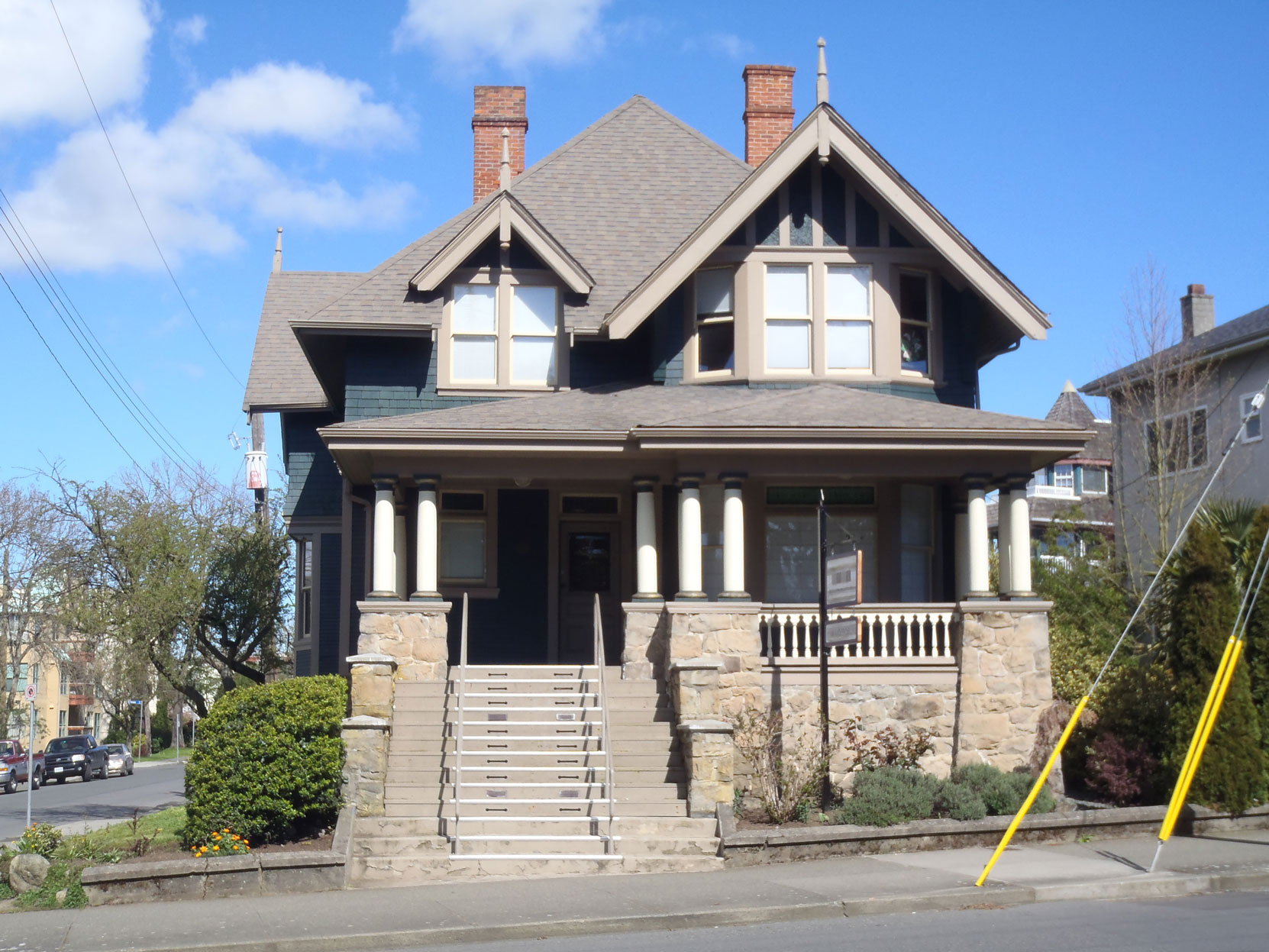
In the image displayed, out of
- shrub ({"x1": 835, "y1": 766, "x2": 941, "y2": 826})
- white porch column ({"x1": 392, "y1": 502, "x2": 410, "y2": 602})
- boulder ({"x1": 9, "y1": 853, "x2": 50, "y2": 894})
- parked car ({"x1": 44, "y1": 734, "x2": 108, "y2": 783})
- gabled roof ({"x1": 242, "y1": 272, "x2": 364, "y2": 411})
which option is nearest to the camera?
boulder ({"x1": 9, "y1": 853, "x2": 50, "y2": 894})

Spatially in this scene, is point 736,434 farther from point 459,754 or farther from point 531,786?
point 459,754

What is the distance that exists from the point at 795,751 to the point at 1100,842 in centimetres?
336

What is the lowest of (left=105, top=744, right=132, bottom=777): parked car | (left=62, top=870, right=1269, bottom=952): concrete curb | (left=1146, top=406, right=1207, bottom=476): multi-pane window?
(left=105, top=744, right=132, bottom=777): parked car

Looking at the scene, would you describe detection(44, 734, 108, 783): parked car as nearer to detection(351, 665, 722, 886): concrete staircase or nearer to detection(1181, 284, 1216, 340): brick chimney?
detection(351, 665, 722, 886): concrete staircase

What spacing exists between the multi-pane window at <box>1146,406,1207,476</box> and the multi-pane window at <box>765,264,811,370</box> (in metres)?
12.3

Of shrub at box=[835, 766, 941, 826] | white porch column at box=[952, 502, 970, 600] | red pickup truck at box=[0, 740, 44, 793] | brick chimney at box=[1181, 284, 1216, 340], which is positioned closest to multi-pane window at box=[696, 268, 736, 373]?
white porch column at box=[952, 502, 970, 600]

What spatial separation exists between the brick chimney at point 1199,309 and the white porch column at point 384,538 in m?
27.4

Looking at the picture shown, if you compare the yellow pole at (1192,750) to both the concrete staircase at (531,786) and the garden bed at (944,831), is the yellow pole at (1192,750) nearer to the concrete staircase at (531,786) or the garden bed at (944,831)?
the garden bed at (944,831)

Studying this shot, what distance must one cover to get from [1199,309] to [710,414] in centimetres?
2580

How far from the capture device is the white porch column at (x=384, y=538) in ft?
53.5

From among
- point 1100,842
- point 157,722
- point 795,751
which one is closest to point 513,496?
point 795,751

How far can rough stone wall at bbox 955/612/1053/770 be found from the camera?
15312mm

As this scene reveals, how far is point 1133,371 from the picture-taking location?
30.7 metres

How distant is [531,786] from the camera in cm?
1345
